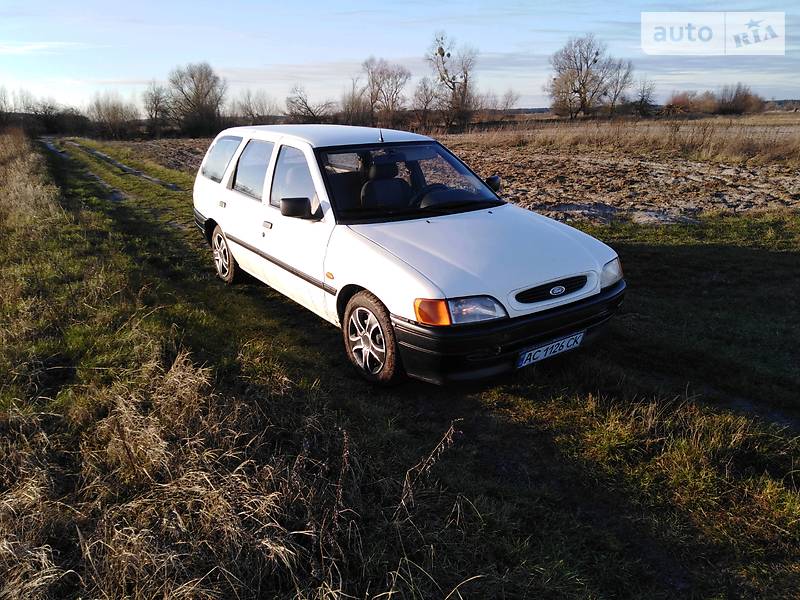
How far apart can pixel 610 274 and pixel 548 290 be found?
0.76 meters

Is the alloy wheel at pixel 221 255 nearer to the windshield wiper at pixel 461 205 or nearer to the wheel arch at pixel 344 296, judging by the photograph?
the wheel arch at pixel 344 296

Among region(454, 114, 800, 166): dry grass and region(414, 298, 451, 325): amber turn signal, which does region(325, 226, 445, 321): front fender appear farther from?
region(454, 114, 800, 166): dry grass

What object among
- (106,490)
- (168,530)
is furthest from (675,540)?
(106,490)

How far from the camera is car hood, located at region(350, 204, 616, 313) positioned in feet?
10.7

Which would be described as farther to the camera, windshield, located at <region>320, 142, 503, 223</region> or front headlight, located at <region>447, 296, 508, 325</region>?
windshield, located at <region>320, 142, 503, 223</region>

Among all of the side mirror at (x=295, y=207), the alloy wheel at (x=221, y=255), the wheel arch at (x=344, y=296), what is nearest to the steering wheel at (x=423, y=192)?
the side mirror at (x=295, y=207)

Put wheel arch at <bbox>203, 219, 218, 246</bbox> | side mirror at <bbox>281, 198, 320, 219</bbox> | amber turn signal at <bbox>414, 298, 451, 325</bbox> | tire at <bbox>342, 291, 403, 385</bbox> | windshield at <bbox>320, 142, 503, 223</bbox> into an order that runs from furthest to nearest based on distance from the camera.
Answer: wheel arch at <bbox>203, 219, 218, 246</bbox>
windshield at <bbox>320, 142, 503, 223</bbox>
side mirror at <bbox>281, 198, 320, 219</bbox>
tire at <bbox>342, 291, 403, 385</bbox>
amber turn signal at <bbox>414, 298, 451, 325</bbox>

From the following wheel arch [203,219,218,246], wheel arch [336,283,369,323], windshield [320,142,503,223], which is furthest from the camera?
wheel arch [203,219,218,246]

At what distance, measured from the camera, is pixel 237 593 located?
1.96 metres

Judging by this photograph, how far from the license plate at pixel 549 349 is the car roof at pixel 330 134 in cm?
251

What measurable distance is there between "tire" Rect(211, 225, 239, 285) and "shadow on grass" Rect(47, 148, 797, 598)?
0.54 feet

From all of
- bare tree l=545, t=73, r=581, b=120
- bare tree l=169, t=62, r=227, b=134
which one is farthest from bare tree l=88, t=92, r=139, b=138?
bare tree l=545, t=73, r=581, b=120

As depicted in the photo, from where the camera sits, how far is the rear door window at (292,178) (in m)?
4.36

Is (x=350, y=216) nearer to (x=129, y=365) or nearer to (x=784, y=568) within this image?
(x=129, y=365)
